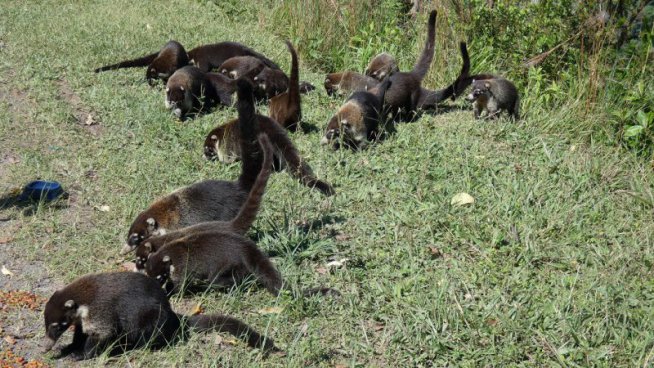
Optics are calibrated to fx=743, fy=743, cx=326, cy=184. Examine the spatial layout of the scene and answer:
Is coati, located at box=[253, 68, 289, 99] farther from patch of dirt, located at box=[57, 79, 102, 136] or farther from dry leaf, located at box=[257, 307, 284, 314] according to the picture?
dry leaf, located at box=[257, 307, 284, 314]

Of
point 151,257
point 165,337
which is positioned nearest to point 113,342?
point 165,337

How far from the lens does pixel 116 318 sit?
3771mm

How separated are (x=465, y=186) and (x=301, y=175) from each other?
1.26 meters

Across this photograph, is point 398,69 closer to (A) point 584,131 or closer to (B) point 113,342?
(A) point 584,131

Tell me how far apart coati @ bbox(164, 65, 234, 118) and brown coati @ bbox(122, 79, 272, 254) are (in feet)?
7.78

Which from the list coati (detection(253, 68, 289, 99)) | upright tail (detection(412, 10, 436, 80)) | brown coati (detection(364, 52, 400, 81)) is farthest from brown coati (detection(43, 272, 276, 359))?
brown coati (detection(364, 52, 400, 81))

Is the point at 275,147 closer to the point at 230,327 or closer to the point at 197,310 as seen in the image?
the point at 197,310

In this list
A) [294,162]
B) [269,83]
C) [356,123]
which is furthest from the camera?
[269,83]

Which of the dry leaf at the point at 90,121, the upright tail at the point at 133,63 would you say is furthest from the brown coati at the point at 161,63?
the dry leaf at the point at 90,121

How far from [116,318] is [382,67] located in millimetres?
5289

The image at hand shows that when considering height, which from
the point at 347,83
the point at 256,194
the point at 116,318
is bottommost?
the point at 347,83

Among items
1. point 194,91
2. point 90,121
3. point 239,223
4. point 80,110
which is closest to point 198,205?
Result: point 239,223

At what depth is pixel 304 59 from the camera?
946 cm

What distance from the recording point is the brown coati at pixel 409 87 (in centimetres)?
721
